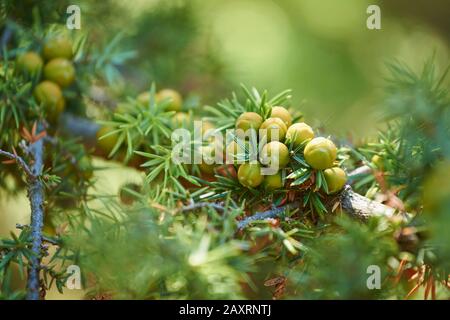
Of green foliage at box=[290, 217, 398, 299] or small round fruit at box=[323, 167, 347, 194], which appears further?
small round fruit at box=[323, 167, 347, 194]

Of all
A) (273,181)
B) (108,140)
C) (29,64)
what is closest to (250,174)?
(273,181)

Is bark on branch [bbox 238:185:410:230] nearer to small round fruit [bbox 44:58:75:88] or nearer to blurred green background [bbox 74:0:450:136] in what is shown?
small round fruit [bbox 44:58:75:88]

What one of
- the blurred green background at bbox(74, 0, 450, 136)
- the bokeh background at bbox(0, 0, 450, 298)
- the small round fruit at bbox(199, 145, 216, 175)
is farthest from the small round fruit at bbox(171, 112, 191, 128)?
the blurred green background at bbox(74, 0, 450, 136)

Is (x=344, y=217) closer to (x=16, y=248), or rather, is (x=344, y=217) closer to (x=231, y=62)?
(x=16, y=248)

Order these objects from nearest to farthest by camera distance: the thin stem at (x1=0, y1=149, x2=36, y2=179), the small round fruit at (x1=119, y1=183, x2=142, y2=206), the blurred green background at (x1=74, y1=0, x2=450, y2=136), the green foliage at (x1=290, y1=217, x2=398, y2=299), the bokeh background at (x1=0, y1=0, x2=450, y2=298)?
the green foliage at (x1=290, y1=217, x2=398, y2=299)
the thin stem at (x1=0, y1=149, x2=36, y2=179)
the small round fruit at (x1=119, y1=183, x2=142, y2=206)
the bokeh background at (x1=0, y1=0, x2=450, y2=298)
the blurred green background at (x1=74, y1=0, x2=450, y2=136)

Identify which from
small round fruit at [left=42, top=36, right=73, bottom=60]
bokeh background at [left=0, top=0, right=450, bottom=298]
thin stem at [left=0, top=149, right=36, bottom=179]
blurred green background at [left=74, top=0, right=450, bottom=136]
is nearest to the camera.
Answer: thin stem at [left=0, top=149, right=36, bottom=179]

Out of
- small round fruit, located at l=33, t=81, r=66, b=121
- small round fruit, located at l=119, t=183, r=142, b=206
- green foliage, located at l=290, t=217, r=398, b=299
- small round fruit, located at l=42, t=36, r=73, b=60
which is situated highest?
small round fruit, located at l=42, t=36, r=73, b=60

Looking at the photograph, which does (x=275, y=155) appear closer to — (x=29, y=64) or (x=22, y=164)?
(x=22, y=164)

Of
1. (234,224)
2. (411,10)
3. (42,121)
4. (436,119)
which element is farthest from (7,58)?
(411,10)

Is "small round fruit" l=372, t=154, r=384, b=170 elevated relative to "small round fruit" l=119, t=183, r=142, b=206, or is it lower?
elevated
